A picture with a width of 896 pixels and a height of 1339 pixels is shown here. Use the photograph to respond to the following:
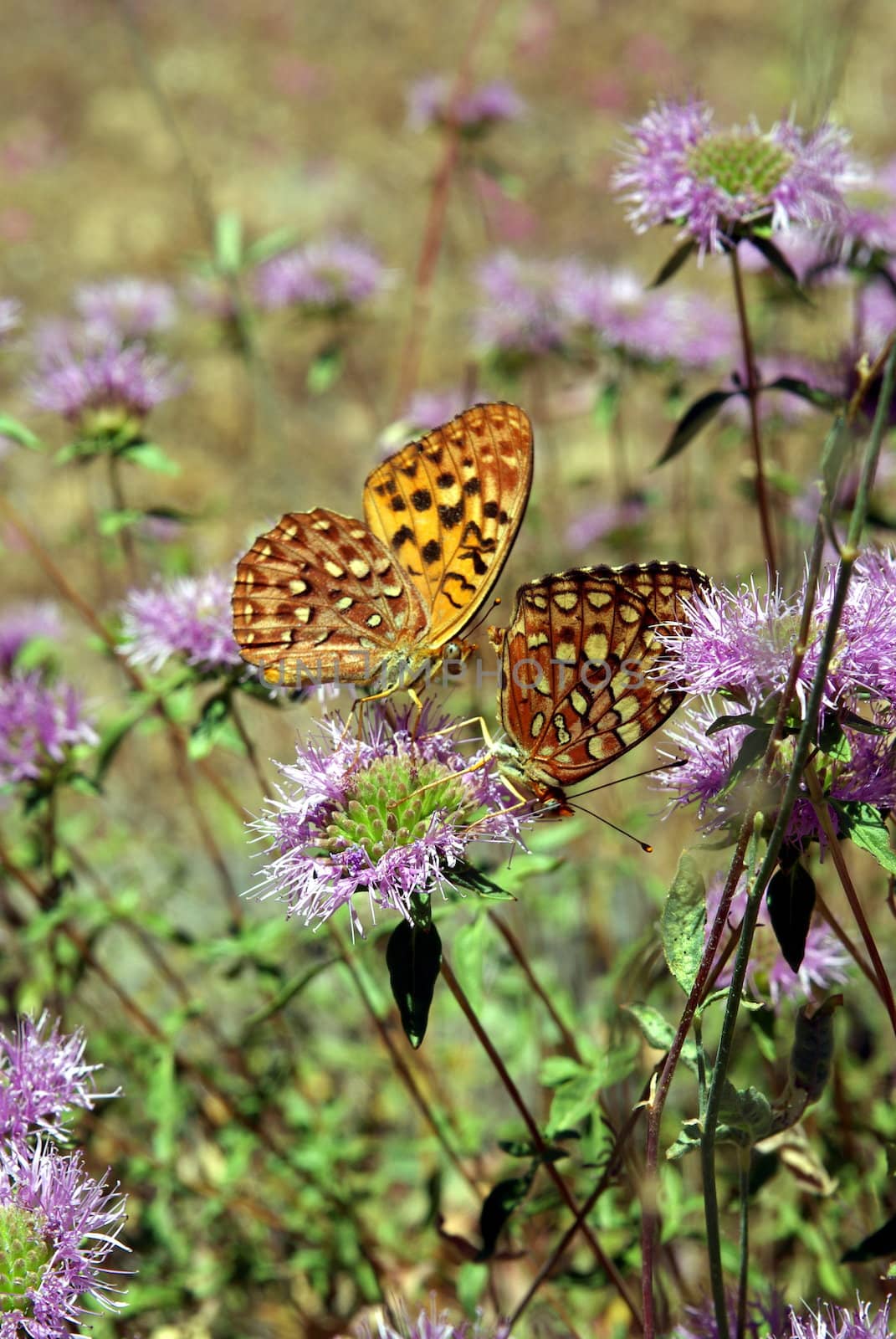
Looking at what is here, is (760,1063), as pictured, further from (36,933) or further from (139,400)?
(139,400)

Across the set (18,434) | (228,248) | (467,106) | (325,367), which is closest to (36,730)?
(18,434)

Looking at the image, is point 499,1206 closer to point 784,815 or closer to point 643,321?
point 784,815

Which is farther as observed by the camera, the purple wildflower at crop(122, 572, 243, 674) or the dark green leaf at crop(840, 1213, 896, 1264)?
the purple wildflower at crop(122, 572, 243, 674)

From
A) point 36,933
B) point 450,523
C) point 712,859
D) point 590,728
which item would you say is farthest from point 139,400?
point 712,859

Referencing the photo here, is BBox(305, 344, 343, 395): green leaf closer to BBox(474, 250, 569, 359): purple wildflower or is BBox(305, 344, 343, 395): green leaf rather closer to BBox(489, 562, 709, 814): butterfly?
BBox(474, 250, 569, 359): purple wildflower

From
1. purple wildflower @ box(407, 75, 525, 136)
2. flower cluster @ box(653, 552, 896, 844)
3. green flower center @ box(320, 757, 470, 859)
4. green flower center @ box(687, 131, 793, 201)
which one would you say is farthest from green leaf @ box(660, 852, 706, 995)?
purple wildflower @ box(407, 75, 525, 136)
